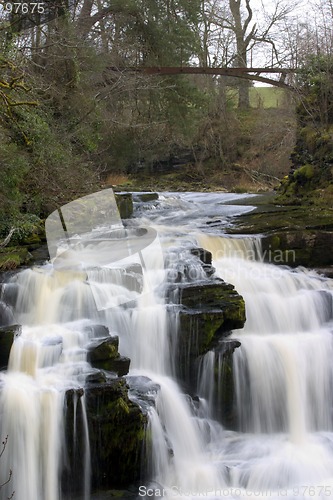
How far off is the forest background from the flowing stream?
125 inches

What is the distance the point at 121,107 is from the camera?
18.8 m

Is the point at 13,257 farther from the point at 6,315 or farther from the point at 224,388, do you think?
the point at 224,388

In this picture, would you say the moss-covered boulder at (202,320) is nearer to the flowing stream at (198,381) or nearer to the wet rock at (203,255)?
the flowing stream at (198,381)

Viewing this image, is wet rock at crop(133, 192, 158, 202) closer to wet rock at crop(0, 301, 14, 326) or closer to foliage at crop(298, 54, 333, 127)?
foliage at crop(298, 54, 333, 127)

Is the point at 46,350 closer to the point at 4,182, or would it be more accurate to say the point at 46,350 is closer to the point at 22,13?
the point at 4,182

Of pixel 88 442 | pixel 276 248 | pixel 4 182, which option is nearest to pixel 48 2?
pixel 4 182

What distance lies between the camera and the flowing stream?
5824 mm

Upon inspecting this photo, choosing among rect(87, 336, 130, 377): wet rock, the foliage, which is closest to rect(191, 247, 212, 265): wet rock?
rect(87, 336, 130, 377): wet rock

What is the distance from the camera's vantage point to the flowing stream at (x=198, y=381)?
229 inches

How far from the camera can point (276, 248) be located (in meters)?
10.4

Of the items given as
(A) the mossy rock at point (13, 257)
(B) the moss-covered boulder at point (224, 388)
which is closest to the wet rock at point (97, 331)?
(B) the moss-covered boulder at point (224, 388)

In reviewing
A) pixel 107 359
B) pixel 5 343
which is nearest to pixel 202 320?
pixel 107 359

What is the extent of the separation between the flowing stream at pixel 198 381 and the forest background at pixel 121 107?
3.16 metres

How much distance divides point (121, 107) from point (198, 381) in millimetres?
13470
